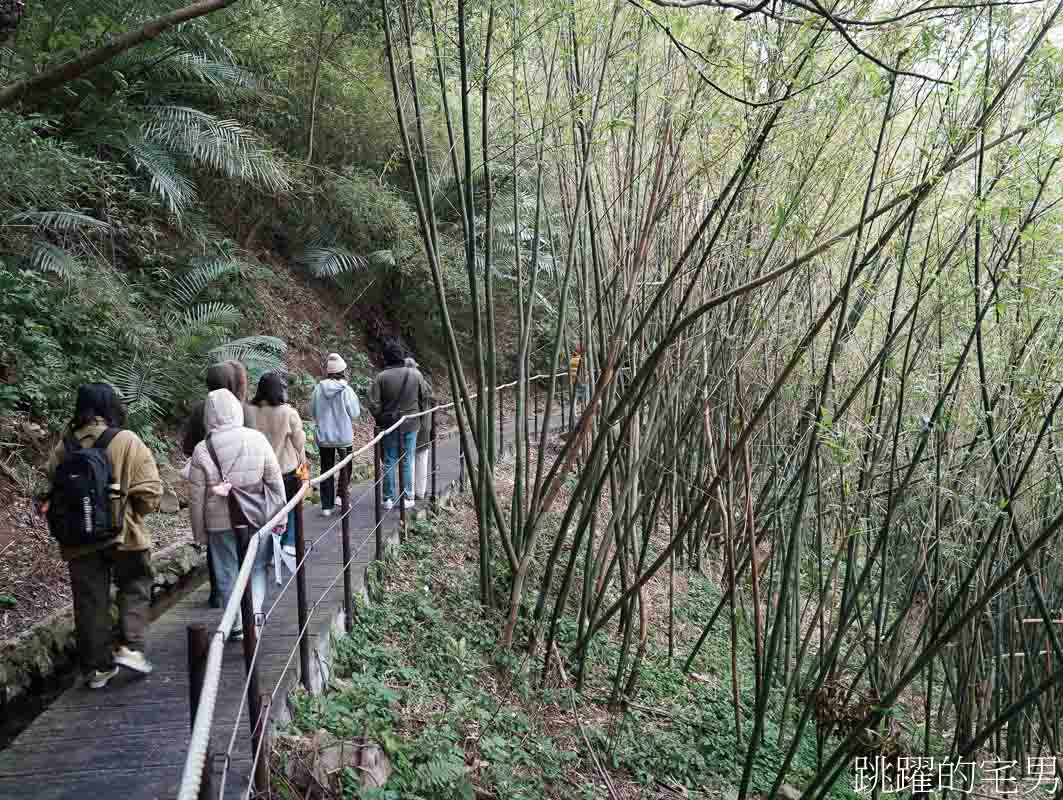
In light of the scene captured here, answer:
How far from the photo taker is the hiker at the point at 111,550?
10.4 feet

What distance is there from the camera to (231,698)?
298 centimetres

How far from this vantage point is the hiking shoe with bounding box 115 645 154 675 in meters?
3.27

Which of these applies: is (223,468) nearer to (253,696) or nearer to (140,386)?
(253,696)

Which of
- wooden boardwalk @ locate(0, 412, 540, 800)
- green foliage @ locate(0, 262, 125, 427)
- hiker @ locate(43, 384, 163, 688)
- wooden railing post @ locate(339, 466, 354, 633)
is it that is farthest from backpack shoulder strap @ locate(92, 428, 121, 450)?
green foliage @ locate(0, 262, 125, 427)

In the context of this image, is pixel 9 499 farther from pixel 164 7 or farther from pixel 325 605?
pixel 164 7

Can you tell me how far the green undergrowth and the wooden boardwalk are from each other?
10.3 inches

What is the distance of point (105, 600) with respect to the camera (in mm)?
3240

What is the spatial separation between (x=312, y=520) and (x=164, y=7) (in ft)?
15.2

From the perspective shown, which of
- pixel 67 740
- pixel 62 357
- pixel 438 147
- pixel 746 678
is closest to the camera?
pixel 67 740

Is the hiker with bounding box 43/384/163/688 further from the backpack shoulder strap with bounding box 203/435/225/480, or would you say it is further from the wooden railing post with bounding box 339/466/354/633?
the wooden railing post with bounding box 339/466/354/633

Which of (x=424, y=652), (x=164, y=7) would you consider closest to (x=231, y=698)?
(x=424, y=652)

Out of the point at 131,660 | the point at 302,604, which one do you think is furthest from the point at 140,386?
the point at 302,604

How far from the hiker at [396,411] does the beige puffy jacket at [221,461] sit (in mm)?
2356

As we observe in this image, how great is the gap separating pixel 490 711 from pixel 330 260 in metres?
7.36
